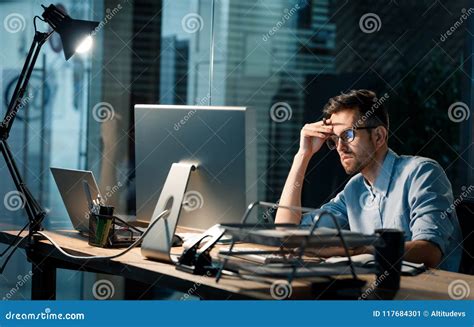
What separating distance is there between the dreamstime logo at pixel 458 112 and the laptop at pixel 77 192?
1.83 m

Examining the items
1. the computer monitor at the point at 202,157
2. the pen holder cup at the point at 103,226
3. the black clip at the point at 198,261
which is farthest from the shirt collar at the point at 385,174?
the pen holder cup at the point at 103,226

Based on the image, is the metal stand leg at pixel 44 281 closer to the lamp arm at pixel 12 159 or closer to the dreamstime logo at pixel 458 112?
the lamp arm at pixel 12 159

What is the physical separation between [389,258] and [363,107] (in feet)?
3.02

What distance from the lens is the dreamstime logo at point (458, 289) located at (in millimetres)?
2039

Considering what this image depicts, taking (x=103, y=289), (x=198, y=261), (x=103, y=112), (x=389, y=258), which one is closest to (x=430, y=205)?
(x=389, y=258)

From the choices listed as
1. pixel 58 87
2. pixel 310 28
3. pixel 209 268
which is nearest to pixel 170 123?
pixel 209 268

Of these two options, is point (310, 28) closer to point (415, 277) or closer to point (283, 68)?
point (283, 68)

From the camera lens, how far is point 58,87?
4.31 meters

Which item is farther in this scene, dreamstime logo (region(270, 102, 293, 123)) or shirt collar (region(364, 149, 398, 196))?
dreamstime logo (region(270, 102, 293, 123))

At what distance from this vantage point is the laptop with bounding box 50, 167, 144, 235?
277 cm

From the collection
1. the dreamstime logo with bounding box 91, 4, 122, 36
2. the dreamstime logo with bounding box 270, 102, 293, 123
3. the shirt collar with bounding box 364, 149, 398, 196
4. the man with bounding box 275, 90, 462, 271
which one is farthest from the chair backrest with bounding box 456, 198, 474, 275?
the dreamstime logo with bounding box 91, 4, 122, 36

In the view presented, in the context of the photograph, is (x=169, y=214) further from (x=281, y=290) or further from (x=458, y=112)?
(x=458, y=112)

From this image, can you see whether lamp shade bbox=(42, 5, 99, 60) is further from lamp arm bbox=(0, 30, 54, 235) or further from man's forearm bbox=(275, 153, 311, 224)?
man's forearm bbox=(275, 153, 311, 224)

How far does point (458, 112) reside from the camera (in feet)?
13.2
